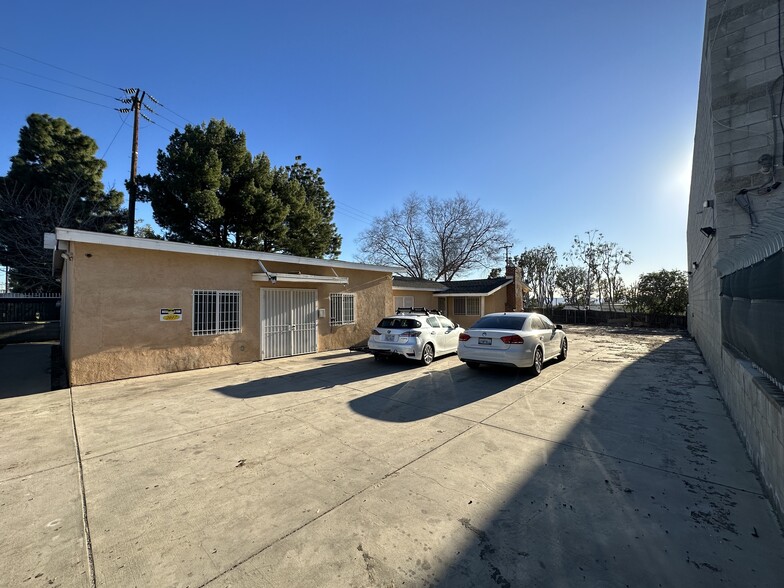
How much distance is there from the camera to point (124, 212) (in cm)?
2372

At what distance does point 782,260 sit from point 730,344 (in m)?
3.84

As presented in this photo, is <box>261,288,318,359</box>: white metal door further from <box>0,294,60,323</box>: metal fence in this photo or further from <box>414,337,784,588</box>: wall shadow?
<box>0,294,60,323</box>: metal fence

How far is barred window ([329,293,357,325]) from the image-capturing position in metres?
12.8

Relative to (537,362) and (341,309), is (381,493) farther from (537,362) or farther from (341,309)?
(341,309)

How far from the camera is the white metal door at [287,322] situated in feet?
35.1

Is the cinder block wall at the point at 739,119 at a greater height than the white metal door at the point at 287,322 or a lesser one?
greater

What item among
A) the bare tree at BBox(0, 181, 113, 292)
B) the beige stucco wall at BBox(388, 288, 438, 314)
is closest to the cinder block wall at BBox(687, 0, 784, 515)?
the beige stucco wall at BBox(388, 288, 438, 314)

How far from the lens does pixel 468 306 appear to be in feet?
72.8

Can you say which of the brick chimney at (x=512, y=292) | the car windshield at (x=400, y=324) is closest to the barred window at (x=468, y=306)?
the brick chimney at (x=512, y=292)

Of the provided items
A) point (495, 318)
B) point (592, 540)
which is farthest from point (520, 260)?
point (592, 540)

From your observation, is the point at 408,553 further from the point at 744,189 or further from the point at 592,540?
the point at 744,189

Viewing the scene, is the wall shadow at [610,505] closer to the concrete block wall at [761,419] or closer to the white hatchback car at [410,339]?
the concrete block wall at [761,419]

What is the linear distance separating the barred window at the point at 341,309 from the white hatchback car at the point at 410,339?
10.9ft

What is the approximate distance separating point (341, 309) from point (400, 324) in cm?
398
